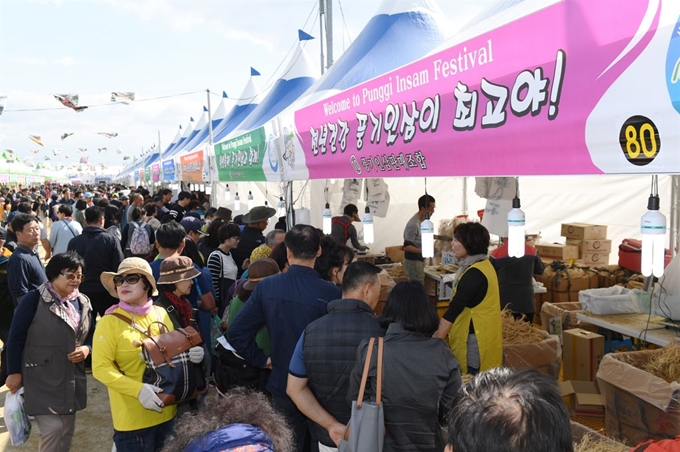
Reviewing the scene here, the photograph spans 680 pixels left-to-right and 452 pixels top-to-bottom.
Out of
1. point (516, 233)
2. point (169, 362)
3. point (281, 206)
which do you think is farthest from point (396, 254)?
point (169, 362)

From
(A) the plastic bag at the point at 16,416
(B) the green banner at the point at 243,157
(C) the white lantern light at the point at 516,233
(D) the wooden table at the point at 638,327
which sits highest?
(B) the green banner at the point at 243,157

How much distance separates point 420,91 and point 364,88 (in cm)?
83

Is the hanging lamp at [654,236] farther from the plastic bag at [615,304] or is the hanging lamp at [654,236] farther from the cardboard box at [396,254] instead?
the cardboard box at [396,254]

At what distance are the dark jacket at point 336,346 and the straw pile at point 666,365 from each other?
213cm

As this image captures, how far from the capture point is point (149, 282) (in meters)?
A: 2.83

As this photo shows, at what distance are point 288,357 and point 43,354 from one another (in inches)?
→ 59.7

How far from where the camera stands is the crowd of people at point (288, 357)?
1310 millimetres

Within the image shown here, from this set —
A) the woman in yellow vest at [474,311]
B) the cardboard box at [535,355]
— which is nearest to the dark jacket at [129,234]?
the cardboard box at [535,355]

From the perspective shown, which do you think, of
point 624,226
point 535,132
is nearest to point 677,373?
point 535,132

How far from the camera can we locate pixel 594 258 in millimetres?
7730

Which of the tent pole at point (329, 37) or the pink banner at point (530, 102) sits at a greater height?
the tent pole at point (329, 37)

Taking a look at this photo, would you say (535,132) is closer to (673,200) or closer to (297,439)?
(297,439)

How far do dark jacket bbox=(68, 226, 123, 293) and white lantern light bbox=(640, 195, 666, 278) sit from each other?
5.22 m

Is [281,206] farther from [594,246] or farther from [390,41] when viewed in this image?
[594,246]
